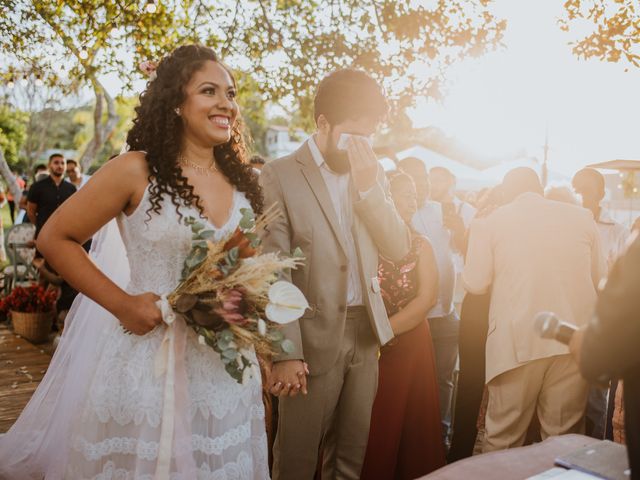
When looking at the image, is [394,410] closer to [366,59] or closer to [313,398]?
[313,398]

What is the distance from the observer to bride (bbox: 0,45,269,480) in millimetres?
2096

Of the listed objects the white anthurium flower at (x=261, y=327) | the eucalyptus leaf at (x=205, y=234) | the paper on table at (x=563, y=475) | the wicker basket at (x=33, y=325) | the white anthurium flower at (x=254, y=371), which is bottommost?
the wicker basket at (x=33, y=325)

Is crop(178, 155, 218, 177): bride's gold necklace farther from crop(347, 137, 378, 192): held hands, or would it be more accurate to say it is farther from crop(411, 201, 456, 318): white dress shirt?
crop(411, 201, 456, 318): white dress shirt

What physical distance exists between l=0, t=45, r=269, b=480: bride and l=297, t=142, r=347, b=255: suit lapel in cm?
35

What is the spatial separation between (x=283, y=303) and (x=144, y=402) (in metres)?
0.59

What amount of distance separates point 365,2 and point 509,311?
387 centimetres

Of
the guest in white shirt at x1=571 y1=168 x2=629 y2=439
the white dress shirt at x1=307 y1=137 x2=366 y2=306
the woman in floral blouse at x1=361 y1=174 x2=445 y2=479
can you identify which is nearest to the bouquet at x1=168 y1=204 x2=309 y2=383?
the white dress shirt at x1=307 y1=137 x2=366 y2=306

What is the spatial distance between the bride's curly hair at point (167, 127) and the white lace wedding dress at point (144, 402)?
5 centimetres

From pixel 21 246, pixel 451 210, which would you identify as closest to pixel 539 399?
pixel 451 210

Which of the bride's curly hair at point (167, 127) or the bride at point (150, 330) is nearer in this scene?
the bride at point (150, 330)

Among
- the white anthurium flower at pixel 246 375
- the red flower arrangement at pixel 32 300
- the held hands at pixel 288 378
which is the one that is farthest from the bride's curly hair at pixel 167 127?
the red flower arrangement at pixel 32 300

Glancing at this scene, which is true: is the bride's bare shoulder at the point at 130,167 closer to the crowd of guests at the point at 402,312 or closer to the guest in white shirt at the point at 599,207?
the crowd of guests at the point at 402,312

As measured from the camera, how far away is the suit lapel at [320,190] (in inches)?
108

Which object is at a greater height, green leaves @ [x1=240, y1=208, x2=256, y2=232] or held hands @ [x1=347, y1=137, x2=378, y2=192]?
held hands @ [x1=347, y1=137, x2=378, y2=192]
